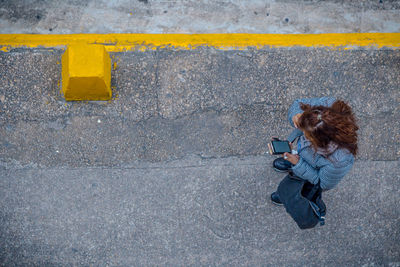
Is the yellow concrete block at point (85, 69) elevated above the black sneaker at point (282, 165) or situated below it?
above

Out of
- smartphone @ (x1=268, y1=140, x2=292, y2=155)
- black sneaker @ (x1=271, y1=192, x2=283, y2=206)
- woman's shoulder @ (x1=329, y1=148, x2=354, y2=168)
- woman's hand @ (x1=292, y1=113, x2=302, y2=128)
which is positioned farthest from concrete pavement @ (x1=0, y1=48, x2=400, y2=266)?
woman's shoulder @ (x1=329, y1=148, x2=354, y2=168)

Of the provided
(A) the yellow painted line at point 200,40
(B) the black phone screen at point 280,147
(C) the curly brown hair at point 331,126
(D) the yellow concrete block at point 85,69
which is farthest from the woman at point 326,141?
(D) the yellow concrete block at point 85,69

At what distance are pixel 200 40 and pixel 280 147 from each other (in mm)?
1840

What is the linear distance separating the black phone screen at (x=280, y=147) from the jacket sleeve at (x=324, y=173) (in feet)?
0.60

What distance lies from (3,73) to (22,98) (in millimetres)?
395

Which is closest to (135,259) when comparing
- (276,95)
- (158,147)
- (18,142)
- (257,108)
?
(158,147)

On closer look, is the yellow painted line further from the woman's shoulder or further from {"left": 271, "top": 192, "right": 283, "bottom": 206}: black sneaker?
the woman's shoulder

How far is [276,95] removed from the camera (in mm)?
3896

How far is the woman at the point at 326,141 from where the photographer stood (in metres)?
2.38

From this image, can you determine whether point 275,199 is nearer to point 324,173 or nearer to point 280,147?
point 280,147

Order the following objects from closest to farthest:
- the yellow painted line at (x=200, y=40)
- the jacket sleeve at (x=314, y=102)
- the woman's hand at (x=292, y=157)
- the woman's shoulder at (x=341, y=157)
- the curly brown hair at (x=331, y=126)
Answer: the curly brown hair at (x=331, y=126), the woman's shoulder at (x=341, y=157), the jacket sleeve at (x=314, y=102), the woman's hand at (x=292, y=157), the yellow painted line at (x=200, y=40)

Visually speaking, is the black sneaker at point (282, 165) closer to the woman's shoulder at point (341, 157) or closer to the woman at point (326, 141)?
the woman at point (326, 141)

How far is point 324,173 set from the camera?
270 cm

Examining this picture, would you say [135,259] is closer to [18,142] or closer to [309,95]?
[18,142]
